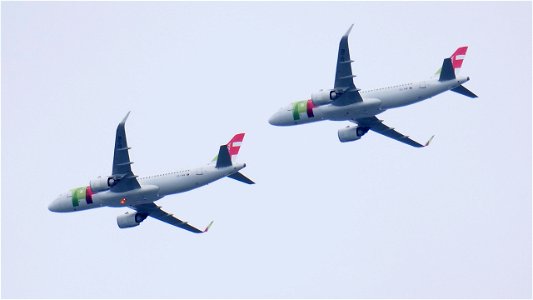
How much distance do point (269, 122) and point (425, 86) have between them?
41.8 feet

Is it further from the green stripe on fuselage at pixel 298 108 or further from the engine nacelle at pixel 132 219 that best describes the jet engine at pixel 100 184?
the green stripe on fuselage at pixel 298 108

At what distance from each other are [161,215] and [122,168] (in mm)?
10632

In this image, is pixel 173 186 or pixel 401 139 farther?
pixel 401 139

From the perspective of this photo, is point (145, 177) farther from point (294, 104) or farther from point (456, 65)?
point (456, 65)

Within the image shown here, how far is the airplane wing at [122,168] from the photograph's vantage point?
9494 centimetres

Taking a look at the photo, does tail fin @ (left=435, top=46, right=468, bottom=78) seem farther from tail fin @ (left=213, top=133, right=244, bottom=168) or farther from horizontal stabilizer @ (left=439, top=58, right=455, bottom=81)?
tail fin @ (left=213, top=133, right=244, bottom=168)

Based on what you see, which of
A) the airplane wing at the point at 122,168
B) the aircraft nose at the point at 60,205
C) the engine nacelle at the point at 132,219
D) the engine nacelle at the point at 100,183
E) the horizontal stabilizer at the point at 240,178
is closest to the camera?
the airplane wing at the point at 122,168

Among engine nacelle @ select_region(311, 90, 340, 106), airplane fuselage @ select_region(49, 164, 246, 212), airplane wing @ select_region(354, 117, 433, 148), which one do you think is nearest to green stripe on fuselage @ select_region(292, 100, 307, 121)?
engine nacelle @ select_region(311, 90, 340, 106)

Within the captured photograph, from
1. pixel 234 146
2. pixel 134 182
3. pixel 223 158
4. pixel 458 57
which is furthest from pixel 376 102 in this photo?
pixel 134 182

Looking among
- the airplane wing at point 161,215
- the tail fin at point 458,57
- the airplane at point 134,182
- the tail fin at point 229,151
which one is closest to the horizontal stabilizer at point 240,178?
Answer: the airplane at point 134,182

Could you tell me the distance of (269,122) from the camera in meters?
104

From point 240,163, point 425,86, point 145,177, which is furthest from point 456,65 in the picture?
point 145,177

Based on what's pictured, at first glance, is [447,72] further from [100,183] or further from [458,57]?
[100,183]

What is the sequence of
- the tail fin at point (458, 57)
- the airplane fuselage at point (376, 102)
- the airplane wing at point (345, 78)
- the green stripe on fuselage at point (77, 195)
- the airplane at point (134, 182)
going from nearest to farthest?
the airplane wing at point (345, 78), the airplane at point (134, 182), the airplane fuselage at point (376, 102), the tail fin at point (458, 57), the green stripe on fuselage at point (77, 195)
